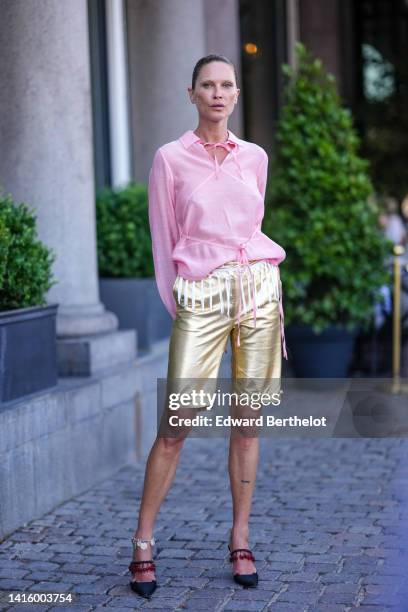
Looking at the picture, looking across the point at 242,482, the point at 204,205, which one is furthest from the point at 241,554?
the point at 204,205

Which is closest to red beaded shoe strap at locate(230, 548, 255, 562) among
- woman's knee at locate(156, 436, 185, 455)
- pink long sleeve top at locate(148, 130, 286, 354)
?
woman's knee at locate(156, 436, 185, 455)

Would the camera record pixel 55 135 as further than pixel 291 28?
No

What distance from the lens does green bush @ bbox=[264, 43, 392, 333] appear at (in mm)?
8484

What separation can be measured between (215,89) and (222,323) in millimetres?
856

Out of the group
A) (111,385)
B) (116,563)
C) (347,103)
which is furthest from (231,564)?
(347,103)

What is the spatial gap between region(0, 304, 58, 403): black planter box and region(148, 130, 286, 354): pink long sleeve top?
1247 mm

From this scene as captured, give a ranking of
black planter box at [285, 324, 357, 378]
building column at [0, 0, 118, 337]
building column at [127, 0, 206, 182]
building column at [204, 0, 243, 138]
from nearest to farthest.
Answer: building column at [0, 0, 118, 337], building column at [127, 0, 206, 182], black planter box at [285, 324, 357, 378], building column at [204, 0, 243, 138]

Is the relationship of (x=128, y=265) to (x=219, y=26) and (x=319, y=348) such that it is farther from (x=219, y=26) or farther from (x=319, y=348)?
(x=219, y=26)

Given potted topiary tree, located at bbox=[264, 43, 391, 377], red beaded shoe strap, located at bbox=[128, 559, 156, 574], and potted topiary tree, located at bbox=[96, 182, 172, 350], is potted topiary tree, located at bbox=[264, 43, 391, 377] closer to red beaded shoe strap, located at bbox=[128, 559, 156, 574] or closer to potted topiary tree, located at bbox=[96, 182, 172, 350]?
potted topiary tree, located at bbox=[96, 182, 172, 350]

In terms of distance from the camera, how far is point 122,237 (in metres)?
7.39

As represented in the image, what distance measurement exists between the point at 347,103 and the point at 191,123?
8.53m

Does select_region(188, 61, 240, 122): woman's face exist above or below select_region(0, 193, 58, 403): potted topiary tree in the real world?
above

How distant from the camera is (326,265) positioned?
8484 mm

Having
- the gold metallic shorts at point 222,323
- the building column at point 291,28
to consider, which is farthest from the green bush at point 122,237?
the building column at point 291,28
